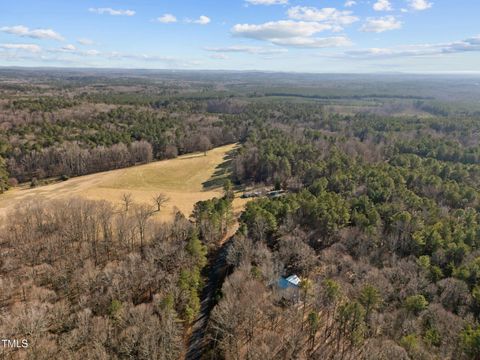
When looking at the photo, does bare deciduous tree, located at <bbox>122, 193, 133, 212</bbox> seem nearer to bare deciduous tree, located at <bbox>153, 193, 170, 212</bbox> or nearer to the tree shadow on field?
bare deciduous tree, located at <bbox>153, 193, 170, 212</bbox>

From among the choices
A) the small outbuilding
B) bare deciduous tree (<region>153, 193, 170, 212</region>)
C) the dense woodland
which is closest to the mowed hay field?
bare deciduous tree (<region>153, 193, 170, 212</region>)

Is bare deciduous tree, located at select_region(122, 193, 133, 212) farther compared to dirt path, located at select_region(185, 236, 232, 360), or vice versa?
bare deciduous tree, located at select_region(122, 193, 133, 212)

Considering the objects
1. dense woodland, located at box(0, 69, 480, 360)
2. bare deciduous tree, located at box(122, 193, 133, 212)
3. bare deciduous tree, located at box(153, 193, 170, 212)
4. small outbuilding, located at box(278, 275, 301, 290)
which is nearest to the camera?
dense woodland, located at box(0, 69, 480, 360)

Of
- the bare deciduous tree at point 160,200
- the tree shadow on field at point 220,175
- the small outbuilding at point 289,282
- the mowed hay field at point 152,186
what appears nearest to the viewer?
the small outbuilding at point 289,282

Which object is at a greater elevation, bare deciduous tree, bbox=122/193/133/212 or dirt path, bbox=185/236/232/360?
bare deciduous tree, bbox=122/193/133/212

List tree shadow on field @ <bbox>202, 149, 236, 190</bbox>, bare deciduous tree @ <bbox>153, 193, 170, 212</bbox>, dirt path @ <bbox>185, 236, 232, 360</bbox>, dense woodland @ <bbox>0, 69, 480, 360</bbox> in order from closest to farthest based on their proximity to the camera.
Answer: dense woodland @ <bbox>0, 69, 480, 360</bbox>, dirt path @ <bbox>185, 236, 232, 360</bbox>, bare deciduous tree @ <bbox>153, 193, 170, 212</bbox>, tree shadow on field @ <bbox>202, 149, 236, 190</bbox>

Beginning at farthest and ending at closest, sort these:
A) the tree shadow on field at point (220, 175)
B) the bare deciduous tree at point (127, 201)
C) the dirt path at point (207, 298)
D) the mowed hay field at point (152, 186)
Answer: the tree shadow on field at point (220, 175) → the mowed hay field at point (152, 186) → the bare deciduous tree at point (127, 201) → the dirt path at point (207, 298)

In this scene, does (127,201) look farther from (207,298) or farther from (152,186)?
(207,298)

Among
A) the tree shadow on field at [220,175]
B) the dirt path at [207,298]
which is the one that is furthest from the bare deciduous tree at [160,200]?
the dirt path at [207,298]

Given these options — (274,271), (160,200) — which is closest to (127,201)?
(160,200)

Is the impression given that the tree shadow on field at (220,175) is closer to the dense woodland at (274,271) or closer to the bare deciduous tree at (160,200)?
the dense woodland at (274,271)
